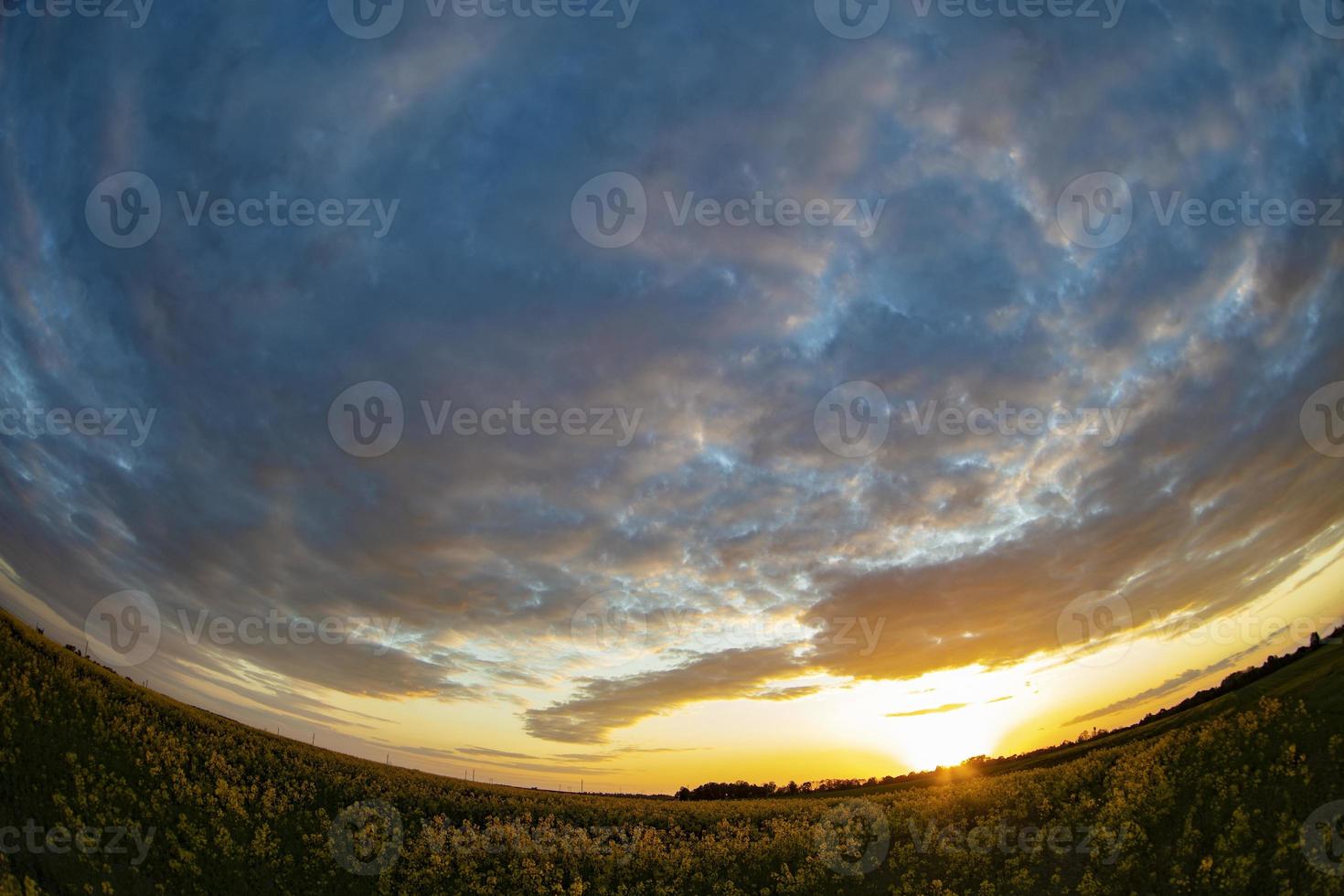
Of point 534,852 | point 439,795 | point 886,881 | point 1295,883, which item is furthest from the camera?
point 439,795

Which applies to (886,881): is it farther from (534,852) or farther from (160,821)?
(160,821)

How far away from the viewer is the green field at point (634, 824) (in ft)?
80.1

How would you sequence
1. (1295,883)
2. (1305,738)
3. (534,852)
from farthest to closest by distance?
(534,852) → (1305,738) → (1295,883)

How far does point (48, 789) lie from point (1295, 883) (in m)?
55.8

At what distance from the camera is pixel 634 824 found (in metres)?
40.5

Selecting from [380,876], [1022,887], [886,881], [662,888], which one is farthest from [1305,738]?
[380,876]

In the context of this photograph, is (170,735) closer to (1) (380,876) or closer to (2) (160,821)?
(2) (160,821)

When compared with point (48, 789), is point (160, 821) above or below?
below

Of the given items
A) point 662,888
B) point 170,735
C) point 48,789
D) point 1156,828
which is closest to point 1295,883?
point 1156,828

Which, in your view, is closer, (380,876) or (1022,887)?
(1022,887)

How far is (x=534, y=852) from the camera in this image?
34844 mm

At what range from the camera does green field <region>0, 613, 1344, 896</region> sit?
24.4m

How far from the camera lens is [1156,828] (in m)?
25.6

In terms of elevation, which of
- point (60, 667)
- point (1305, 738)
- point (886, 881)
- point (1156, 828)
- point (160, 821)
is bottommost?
point (886, 881)
